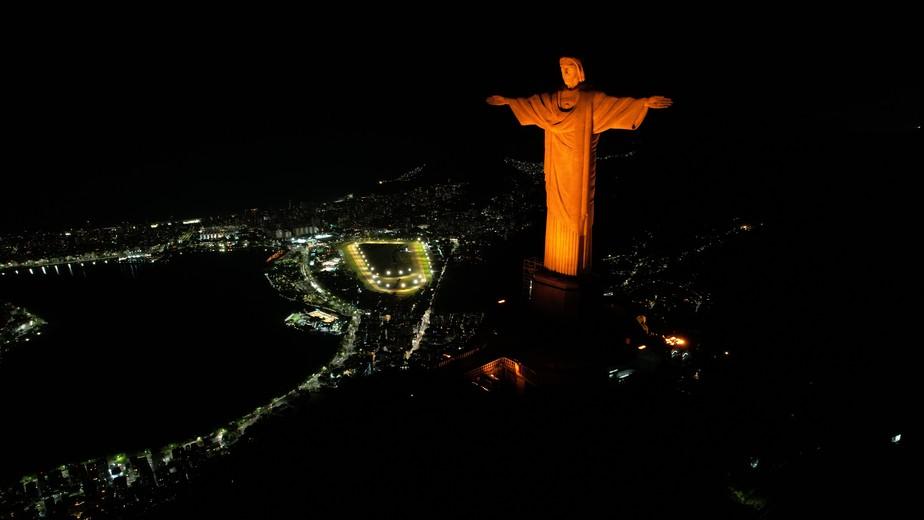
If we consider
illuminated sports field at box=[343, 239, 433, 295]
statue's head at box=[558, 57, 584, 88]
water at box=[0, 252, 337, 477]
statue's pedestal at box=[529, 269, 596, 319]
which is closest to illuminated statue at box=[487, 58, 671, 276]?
statue's head at box=[558, 57, 584, 88]

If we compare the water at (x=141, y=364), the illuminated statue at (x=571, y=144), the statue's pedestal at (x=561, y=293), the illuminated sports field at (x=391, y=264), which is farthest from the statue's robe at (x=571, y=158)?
the illuminated sports field at (x=391, y=264)

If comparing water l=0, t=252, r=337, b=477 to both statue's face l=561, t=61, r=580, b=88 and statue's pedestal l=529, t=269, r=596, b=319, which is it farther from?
statue's face l=561, t=61, r=580, b=88

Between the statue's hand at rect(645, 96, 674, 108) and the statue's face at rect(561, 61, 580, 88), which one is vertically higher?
the statue's face at rect(561, 61, 580, 88)

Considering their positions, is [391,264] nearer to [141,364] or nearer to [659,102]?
[141,364]

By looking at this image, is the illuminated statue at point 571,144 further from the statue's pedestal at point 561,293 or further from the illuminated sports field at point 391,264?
the illuminated sports field at point 391,264

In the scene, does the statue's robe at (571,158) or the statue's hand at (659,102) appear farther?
the statue's robe at (571,158)

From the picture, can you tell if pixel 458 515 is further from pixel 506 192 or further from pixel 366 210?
pixel 366 210

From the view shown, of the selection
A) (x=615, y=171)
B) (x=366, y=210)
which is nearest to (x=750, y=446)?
(x=615, y=171)
